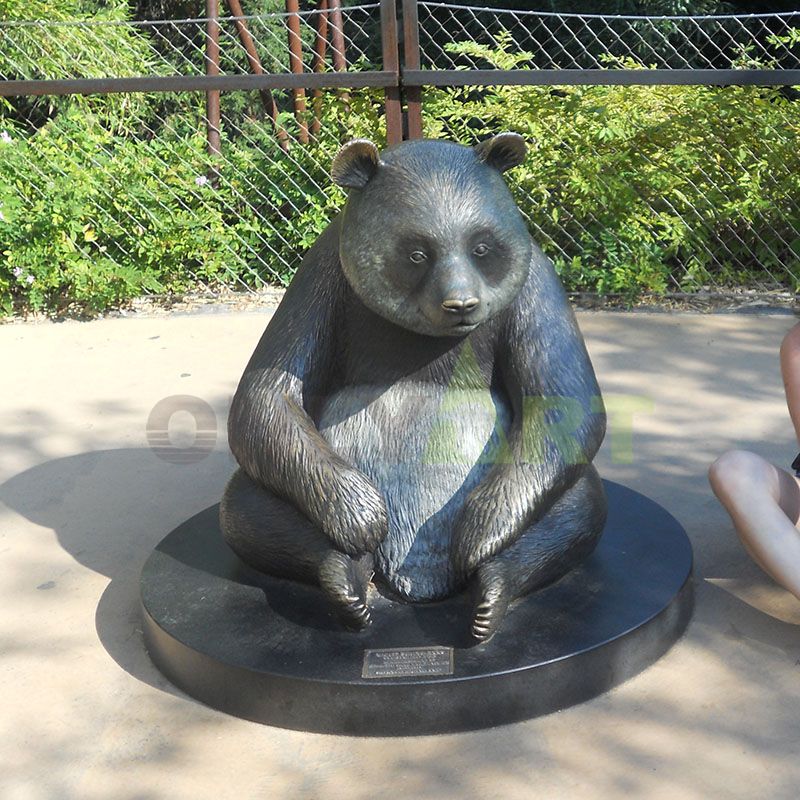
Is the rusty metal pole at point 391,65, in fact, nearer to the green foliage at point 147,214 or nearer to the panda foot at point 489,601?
the green foliage at point 147,214

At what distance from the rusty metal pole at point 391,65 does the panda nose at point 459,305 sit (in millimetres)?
3645

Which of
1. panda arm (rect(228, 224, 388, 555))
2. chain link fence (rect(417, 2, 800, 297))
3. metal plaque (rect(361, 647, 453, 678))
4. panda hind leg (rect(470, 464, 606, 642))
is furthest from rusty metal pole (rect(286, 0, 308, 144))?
metal plaque (rect(361, 647, 453, 678))

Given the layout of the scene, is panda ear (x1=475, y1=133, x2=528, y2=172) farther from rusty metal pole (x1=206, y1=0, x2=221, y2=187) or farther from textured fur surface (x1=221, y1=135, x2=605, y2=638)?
rusty metal pole (x1=206, y1=0, x2=221, y2=187)

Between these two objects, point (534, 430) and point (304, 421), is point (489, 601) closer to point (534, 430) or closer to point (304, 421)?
point (534, 430)

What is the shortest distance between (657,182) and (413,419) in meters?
4.09

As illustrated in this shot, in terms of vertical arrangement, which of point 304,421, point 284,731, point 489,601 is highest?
point 304,421

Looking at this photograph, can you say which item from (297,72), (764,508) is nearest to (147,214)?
(297,72)

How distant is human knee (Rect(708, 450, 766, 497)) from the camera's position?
10.4ft

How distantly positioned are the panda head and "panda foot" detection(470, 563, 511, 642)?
0.64 meters

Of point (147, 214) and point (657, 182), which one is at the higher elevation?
point (657, 182)

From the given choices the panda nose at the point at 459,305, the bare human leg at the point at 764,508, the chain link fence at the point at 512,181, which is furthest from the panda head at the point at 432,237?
the chain link fence at the point at 512,181

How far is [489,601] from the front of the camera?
2863 mm

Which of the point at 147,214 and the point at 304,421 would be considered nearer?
the point at 304,421

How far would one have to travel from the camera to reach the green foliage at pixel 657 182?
6664 millimetres
